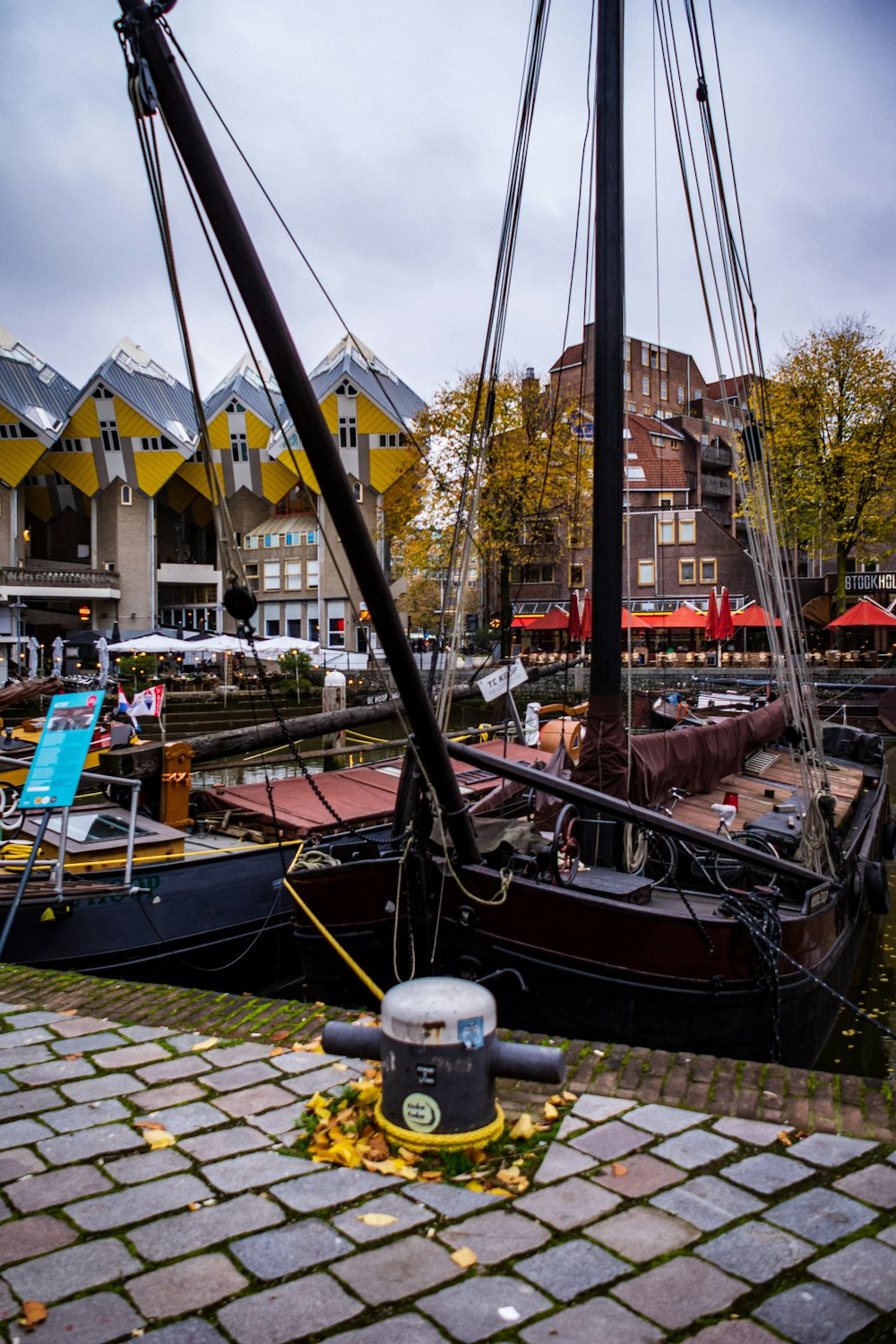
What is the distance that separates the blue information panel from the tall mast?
13.9 ft

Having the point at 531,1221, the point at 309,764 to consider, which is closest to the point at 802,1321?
the point at 531,1221

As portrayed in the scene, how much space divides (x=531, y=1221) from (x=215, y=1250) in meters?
0.98

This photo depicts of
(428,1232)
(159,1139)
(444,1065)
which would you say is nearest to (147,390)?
(159,1139)

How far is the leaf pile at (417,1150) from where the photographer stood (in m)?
3.35

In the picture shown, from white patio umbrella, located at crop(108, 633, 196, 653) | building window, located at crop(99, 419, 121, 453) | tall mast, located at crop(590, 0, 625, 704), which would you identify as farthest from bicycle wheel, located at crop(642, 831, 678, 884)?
building window, located at crop(99, 419, 121, 453)

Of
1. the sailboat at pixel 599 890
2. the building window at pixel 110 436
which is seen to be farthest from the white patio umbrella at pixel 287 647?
the sailboat at pixel 599 890

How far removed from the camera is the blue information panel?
722 cm

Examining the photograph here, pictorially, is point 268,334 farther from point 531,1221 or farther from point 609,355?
point 609,355

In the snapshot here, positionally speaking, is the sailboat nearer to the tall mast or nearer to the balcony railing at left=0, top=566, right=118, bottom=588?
the tall mast

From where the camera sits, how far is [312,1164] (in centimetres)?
344

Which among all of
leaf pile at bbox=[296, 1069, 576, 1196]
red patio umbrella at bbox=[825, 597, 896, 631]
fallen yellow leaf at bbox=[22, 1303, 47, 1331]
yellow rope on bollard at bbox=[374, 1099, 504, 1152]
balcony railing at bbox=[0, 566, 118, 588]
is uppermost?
balcony railing at bbox=[0, 566, 118, 588]

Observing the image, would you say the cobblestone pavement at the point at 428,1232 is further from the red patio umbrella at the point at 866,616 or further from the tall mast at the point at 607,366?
the red patio umbrella at the point at 866,616

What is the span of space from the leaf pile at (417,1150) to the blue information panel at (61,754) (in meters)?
4.15

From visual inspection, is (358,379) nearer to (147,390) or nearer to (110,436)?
(147,390)
